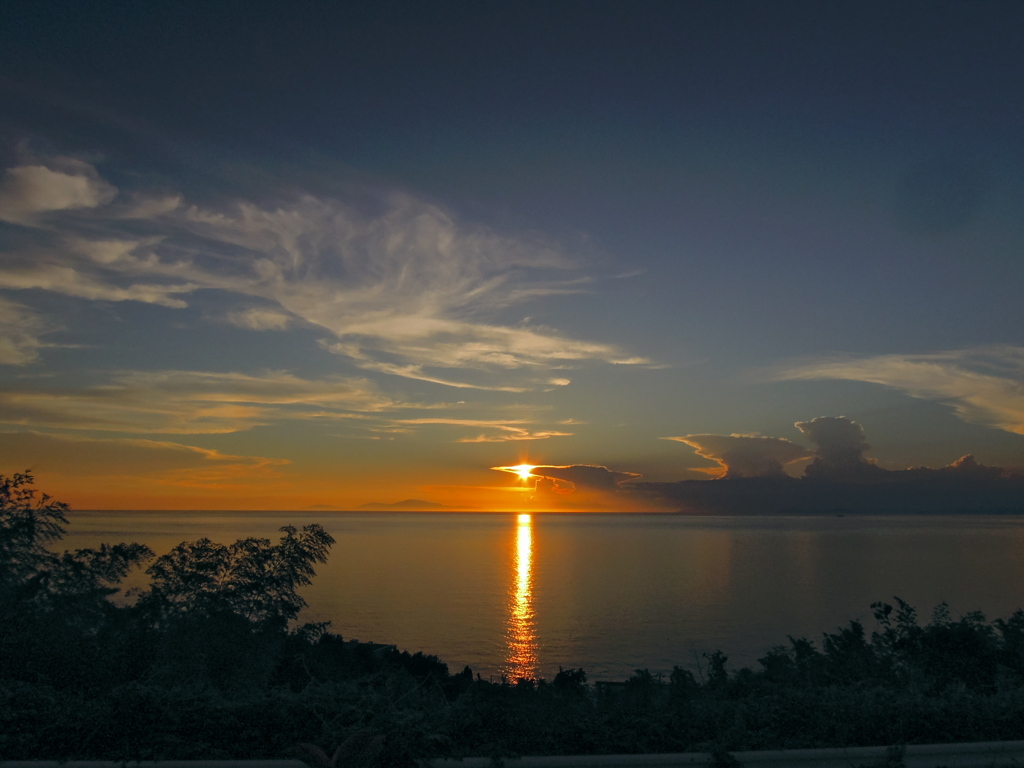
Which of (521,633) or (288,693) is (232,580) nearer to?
(288,693)

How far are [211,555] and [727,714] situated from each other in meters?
13.1

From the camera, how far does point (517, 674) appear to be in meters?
35.2

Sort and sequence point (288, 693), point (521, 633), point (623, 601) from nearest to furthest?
point (288, 693) < point (521, 633) < point (623, 601)

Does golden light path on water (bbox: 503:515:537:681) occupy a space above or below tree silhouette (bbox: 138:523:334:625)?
below

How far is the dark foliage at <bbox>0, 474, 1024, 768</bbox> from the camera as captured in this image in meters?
7.11

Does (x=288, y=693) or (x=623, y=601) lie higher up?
(x=288, y=693)

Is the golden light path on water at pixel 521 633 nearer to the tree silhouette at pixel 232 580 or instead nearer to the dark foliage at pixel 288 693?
the tree silhouette at pixel 232 580

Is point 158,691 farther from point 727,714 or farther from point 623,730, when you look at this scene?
point 727,714

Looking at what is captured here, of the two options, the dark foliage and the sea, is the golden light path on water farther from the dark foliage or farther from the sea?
the dark foliage

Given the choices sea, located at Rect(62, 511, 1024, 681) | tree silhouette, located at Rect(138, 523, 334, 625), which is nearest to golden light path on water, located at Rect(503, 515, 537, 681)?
sea, located at Rect(62, 511, 1024, 681)

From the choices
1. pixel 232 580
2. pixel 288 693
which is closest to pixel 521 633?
pixel 232 580

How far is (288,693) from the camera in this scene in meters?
8.28

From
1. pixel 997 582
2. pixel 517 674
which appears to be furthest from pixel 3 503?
pixel 997 582

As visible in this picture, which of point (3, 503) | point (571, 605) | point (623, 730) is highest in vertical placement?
point (3, 503)
